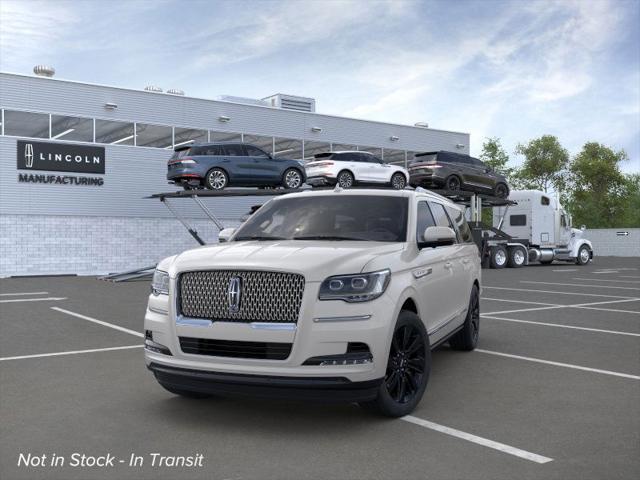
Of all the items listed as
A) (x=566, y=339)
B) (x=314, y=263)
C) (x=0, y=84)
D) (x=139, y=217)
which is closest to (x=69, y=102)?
(x=0, y=84)

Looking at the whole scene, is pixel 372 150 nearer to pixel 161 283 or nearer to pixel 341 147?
pixel 341 147

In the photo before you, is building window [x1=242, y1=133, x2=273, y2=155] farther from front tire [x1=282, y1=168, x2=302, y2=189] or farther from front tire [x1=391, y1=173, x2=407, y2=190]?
front tire [x1=391, y1=173, x2=407, y2=190]

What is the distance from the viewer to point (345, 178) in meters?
23.9

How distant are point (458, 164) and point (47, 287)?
15.6 meters

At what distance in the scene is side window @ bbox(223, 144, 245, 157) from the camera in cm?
2297

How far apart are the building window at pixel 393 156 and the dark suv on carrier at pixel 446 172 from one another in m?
9.54

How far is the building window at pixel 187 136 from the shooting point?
29953 mm

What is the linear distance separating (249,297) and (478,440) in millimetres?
1837

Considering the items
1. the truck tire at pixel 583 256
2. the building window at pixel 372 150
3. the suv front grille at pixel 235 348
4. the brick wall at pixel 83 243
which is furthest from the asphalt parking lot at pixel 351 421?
the building window at pixel 372 150

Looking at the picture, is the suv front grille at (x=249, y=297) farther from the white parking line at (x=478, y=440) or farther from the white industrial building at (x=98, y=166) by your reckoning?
the white industrial building at (x=98, y=166)

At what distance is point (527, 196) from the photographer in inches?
1234

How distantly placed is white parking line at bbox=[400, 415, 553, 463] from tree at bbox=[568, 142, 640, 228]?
233ft

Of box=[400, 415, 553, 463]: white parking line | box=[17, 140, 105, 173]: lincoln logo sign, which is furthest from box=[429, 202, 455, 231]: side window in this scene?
box=[17, 140, 105, 173]: lincoln logo sign

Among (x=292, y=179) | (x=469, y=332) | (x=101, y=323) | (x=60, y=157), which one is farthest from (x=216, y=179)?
(x=469, y=332)
